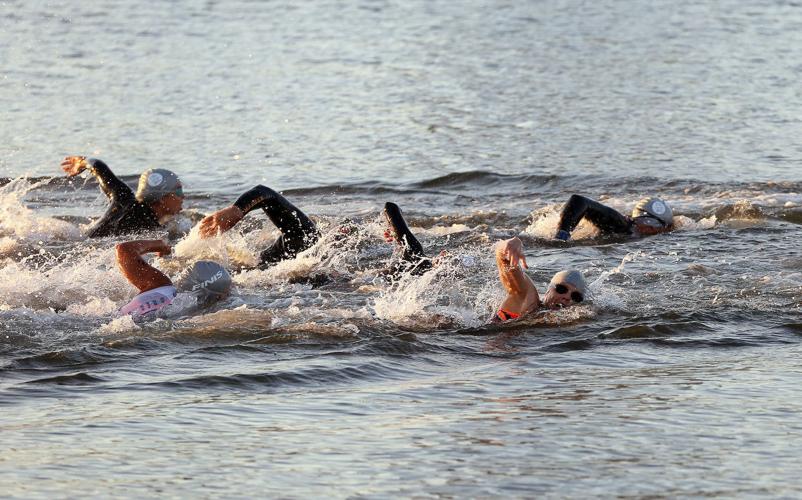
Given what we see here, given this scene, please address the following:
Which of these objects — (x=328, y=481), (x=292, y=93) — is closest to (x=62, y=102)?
(x=292, y=93)

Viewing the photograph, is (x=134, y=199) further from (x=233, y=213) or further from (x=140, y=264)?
(x=140, y=264)

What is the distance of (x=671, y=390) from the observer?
9555 millimetres

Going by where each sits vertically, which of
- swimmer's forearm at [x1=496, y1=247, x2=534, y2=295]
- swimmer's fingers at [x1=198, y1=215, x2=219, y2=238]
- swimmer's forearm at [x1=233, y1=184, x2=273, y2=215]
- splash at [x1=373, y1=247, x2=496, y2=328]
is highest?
swimmer's forearm at [x1=233, y1=184, x2=273, y2=215]

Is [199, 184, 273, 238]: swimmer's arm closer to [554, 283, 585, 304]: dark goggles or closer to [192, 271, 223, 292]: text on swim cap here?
[192, 271, 223, 292]: text on swim cap

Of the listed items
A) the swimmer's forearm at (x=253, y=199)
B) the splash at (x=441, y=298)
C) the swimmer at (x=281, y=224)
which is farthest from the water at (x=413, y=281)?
the swimmer's forearm at (x=253, y=199)

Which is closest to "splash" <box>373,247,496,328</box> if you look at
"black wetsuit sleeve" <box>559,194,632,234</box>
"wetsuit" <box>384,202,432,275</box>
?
"wetsuit" <box>384,202,432,275</box>

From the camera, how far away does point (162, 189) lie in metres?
14.9

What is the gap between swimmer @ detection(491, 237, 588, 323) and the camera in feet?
37.4

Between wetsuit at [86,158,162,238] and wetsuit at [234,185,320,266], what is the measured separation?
1.79m

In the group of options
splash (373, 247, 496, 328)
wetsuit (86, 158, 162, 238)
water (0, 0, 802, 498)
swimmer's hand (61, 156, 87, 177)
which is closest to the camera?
water (0, 0, 802, 498)

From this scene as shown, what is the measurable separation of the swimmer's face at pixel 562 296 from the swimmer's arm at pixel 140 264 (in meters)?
3.14

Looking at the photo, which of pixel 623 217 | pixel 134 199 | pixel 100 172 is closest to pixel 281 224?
pixel 134 199

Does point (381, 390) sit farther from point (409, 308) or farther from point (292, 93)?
point (292, 93)

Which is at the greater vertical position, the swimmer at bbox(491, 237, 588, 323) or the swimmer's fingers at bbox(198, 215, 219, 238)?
the swimmer's fingers at bbox(198, 215, 219, 238)
